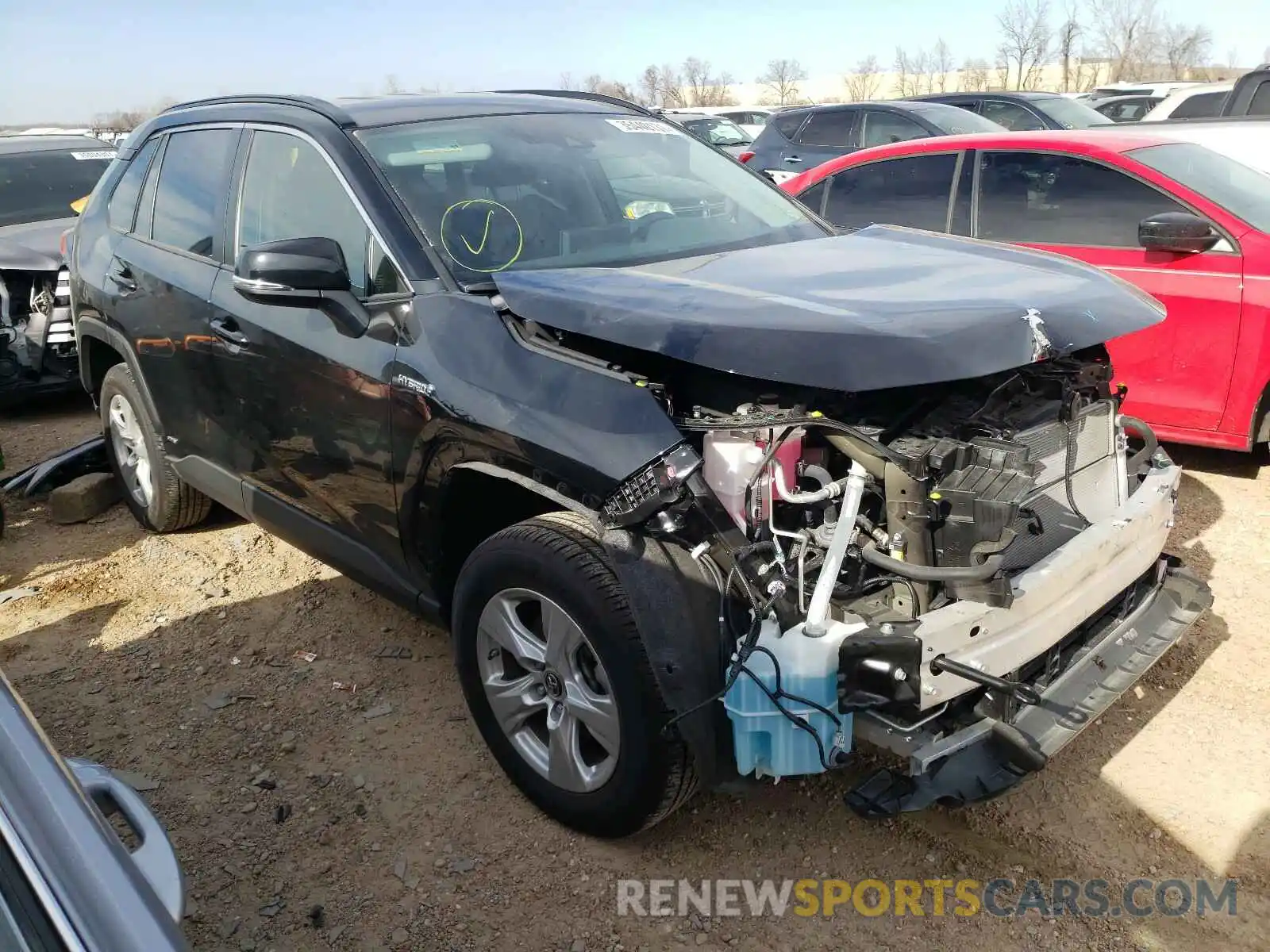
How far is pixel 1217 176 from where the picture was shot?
5.23 metres

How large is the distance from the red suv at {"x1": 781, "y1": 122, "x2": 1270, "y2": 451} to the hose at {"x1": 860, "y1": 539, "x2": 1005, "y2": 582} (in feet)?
9.05

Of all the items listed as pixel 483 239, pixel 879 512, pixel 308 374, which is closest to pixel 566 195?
pixel 483 239

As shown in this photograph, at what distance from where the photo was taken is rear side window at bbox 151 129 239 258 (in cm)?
396

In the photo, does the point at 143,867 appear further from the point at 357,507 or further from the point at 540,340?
the point at 357,507

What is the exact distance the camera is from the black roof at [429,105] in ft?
11.6

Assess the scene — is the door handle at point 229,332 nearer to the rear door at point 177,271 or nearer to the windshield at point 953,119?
the rear door at point 177,271

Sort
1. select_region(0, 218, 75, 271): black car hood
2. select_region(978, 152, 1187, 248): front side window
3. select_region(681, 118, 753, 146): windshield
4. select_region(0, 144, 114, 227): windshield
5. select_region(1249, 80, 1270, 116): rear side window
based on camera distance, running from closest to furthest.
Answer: select_region(978, 152, 1187, 248): front side window, select_region(0, 218, 75, 271): black car hood, select_region(0, 144, 114, 227): windshield, select_region(1249, 80, 1270, 116): rear side window, select_region(681, 118, 753, 146): windshield

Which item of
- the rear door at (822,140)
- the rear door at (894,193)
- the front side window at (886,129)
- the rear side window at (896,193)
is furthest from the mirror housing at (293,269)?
the rear door at (822,140)

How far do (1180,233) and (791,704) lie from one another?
3620 millimetres

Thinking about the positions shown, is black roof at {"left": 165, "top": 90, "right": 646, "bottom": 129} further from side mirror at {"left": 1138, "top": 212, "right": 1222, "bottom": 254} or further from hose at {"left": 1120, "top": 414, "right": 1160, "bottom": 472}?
side mirror at {"left": 1138, "top": 212, "right": 1222, "bottom": 254}

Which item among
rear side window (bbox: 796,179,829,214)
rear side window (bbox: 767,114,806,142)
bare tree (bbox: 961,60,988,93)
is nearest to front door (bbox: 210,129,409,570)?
rear side window (bbox: 796,179,829,214)

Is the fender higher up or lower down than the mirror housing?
lower down

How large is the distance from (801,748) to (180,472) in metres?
3.24

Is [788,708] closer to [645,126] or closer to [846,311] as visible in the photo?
[846,311]
